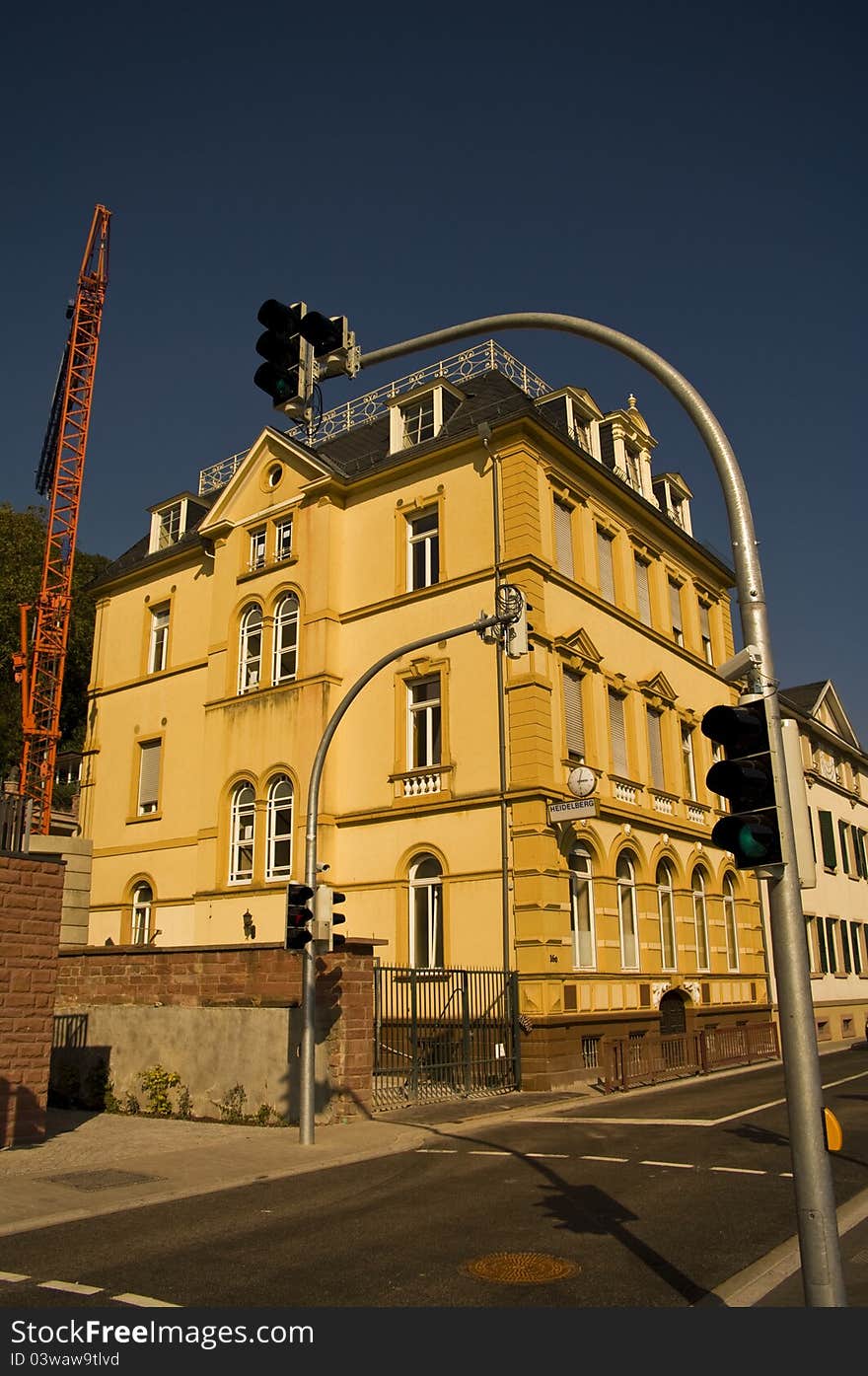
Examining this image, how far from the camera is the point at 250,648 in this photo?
29656 mm

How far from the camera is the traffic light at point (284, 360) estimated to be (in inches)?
339

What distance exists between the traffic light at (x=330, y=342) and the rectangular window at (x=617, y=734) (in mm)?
18617

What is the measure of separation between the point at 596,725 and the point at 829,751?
22.6 m

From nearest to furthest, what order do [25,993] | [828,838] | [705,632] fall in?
[25,993] < [705,632] < [828,838]

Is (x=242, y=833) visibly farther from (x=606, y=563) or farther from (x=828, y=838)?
(x=828, y=838)

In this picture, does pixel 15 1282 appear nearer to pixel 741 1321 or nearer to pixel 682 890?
pixel 741 1321

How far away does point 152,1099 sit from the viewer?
17.0m

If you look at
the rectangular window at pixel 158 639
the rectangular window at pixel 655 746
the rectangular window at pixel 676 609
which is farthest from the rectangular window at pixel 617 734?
the rectangular window at pixel 158 639

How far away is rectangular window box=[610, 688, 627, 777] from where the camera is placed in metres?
26.6

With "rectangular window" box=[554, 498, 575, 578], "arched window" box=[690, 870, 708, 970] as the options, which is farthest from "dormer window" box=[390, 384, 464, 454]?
"arched window" box=[690, 870, 708, 970]

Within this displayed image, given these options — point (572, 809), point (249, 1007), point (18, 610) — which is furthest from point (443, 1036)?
point (18, 610)

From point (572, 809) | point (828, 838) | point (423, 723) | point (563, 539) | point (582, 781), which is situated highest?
point (563, 539)

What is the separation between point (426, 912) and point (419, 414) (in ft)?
43.1

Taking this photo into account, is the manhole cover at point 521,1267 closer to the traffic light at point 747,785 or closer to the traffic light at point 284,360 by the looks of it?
the traffic light at point 747,785
